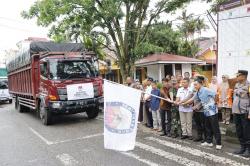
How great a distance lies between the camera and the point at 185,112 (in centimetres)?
834

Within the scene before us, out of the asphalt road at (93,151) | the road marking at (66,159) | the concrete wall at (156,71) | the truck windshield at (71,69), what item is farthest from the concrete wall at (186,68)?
the road marking at (66,159)

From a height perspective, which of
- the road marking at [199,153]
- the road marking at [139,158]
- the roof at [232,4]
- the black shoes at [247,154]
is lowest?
the road marking at [139,158]

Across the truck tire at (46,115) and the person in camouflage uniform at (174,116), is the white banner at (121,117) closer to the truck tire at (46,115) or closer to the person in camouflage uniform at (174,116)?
the person in camouflage uniform at (174,116)

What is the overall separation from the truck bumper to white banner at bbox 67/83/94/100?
0.53 ft

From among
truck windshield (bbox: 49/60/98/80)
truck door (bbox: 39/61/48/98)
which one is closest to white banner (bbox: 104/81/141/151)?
truck windshield (bbox: 49/60/98/80)

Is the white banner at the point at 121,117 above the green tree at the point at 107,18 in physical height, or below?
below

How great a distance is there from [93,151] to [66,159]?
0.78 metres

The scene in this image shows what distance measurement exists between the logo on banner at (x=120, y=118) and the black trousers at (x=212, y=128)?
2083 millimetres

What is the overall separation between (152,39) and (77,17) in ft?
22.0

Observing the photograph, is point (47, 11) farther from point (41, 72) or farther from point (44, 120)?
point (44, 120)

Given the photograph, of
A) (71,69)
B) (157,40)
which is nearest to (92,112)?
(71,69)

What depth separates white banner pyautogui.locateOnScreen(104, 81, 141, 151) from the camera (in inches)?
253

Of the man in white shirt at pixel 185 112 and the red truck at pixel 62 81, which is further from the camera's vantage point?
the red truck at pixel 62 81

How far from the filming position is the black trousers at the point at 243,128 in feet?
22.0
